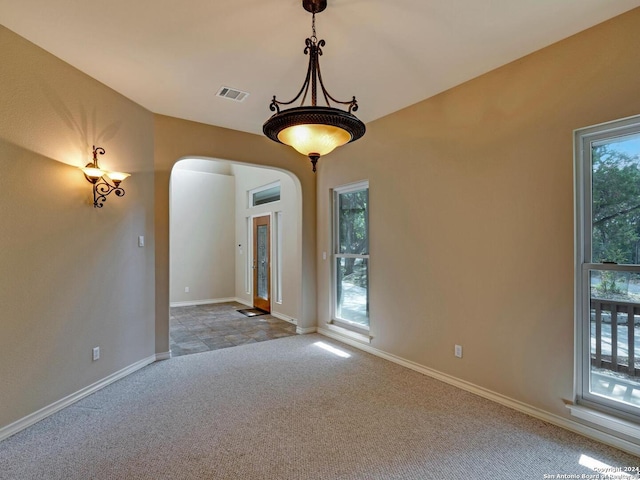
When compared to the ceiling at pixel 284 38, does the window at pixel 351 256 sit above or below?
below

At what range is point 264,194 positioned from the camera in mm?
7258

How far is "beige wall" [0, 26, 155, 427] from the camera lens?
2.46 metres

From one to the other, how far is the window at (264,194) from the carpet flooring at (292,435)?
158 inches

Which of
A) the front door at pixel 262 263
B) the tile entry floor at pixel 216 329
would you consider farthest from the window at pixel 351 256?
the front door at pixel 262 263

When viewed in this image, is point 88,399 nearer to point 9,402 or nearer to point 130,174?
point 9,402

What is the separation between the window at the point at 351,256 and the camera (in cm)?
451

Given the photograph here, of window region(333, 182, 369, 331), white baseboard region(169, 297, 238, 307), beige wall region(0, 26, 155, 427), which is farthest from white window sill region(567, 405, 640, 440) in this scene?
white baseboard region(169, 297, 238, 307)

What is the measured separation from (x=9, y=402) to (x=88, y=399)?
0.65 metres

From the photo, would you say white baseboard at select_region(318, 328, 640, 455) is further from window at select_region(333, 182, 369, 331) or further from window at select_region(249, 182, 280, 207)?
window at select_region(249, 182, 280, 207)

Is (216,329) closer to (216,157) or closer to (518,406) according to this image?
(216,157)

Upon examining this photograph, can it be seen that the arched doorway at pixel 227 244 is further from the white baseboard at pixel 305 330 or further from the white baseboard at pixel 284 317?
the white baseboard at pixel 305 330

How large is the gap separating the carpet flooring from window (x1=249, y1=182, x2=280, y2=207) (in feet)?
13.2

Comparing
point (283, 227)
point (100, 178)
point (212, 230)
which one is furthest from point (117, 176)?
point (212, 230)

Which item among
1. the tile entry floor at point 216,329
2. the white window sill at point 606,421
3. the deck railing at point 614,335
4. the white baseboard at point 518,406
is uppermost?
the deck railing at point 614,335
